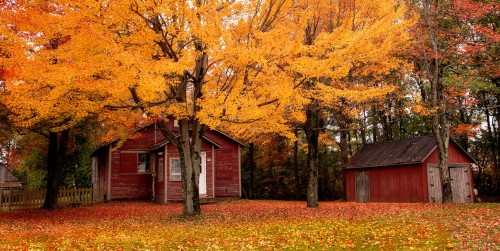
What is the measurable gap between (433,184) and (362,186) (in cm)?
502

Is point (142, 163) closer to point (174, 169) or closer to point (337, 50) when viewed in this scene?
point (174, 169)

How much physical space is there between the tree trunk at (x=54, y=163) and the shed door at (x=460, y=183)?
20.7 metres

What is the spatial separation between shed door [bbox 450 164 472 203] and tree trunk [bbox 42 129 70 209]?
20.7 m

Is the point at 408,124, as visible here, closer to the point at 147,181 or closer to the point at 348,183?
the point at 348,183

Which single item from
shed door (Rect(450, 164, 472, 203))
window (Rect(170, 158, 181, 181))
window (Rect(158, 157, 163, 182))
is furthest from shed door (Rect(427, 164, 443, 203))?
window (Rect(158, 157, 163, 182))

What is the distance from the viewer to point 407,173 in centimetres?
2384

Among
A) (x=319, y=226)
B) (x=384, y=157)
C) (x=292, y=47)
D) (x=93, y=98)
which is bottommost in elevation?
(x=319, y=226)

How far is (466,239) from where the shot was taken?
8.42 m

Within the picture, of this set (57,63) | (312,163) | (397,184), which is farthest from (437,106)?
(57,63)

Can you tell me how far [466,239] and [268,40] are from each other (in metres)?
7.14

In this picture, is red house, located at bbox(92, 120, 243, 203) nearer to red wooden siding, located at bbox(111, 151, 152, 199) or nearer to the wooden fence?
red wooden siding, located at bbox(111, 151, 152, 199)

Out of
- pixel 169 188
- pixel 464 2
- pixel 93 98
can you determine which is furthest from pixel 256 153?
pixel 93 98

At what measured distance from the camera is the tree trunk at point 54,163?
824 inches

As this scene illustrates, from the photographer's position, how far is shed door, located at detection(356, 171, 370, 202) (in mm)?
26641
